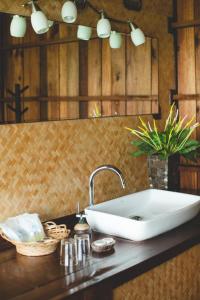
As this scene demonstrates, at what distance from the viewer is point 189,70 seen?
330cm

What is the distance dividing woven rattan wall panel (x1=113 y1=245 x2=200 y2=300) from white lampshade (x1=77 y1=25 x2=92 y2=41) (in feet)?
4.18

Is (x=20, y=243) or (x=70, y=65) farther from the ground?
(x=70, y=65)

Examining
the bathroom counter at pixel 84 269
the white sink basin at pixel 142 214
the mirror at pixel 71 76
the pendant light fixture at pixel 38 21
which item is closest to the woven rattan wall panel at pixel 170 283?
the bathroom counter at pixel 84 269

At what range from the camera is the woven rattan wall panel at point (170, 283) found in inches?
78.7

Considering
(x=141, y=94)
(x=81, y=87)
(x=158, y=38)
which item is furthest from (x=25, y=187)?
(x=158, y=38)

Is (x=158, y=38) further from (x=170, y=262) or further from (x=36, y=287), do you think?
(x=36, y=287)

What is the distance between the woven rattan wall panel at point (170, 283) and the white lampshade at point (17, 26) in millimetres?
1242

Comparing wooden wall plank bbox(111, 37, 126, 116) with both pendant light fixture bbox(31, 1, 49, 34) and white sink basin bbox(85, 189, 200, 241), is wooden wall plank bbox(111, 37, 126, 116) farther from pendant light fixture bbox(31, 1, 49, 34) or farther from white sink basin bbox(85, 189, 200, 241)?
pendant light fixture bbox(31, 1, 49, 34)

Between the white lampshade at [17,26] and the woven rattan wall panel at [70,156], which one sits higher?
→ the white lampshade at [17,26]

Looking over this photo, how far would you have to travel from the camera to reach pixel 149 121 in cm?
325

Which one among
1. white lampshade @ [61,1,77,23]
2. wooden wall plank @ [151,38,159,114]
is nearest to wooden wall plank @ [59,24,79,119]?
white lampshade @ [61,1,77,23]

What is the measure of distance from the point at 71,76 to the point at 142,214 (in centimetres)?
87

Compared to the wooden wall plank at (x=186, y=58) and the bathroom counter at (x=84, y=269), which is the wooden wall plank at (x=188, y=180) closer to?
the wooden wall plank at (x=186, y=58)

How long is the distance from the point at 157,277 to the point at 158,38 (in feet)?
5.64
